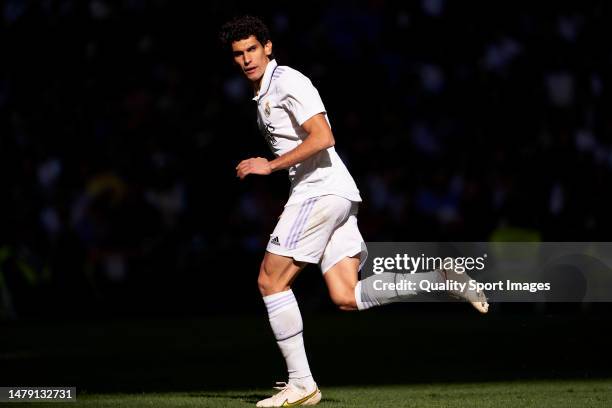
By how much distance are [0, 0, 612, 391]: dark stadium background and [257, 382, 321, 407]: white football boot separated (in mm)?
3299

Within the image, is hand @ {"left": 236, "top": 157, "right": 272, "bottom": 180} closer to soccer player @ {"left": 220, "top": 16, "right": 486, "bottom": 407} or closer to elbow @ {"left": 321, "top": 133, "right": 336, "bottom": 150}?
soccer player @ {"left": 220, "top": 16, "right": 486, "bottom": 407}

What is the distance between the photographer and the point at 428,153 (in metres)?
13.2

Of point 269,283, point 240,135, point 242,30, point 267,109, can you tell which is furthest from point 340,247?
point 240,135

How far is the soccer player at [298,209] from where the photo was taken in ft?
18.4

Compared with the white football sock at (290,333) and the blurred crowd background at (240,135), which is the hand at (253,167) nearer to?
the white football sock at (290,333)

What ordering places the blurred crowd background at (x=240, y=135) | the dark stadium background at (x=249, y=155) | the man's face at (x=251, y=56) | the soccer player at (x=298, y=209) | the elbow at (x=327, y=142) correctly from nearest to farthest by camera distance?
the elbow at (x=327, y=142) < the soccer player at (x=298, y=209) < the man's face at (x=251, y=56) < the dark stadium background at (x=249, y=155) < the blurred crowd background at (x=240, y=135)

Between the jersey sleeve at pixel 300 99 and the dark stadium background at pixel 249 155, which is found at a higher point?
the jersey sleeve at pixel 300 99

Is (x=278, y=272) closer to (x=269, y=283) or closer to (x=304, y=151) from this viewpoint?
(x=269, y=283)

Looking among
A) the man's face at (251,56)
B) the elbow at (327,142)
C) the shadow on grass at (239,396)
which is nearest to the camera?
the elbow at (327,142)

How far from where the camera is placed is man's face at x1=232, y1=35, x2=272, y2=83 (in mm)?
5703

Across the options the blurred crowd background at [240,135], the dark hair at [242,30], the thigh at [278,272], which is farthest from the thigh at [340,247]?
the blurred crowd background at [240,135]

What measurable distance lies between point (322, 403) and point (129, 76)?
28.9 feet

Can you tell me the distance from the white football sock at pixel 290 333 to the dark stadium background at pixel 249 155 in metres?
3.28

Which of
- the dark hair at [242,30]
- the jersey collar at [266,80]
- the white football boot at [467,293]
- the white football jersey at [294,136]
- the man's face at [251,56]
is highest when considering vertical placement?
the dark hair at [242,30]
